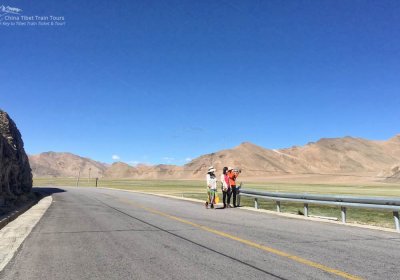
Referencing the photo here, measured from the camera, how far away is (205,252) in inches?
308

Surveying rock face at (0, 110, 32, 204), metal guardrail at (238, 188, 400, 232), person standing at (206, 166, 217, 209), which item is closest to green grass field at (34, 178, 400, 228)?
metal guardrail at (238, 188, 400, 232)

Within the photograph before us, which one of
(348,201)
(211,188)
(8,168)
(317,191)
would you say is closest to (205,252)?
(348,201)

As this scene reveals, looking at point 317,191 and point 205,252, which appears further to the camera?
point 317,191

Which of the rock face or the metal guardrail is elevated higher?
the rock face

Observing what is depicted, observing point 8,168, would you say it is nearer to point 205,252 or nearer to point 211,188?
point 211,188

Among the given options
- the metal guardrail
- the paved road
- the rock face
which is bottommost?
the paved road

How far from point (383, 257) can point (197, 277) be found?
352 cm

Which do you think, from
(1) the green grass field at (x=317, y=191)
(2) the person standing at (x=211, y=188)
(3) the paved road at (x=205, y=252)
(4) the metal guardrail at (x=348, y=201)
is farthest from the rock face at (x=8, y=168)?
(4) the metal guardrail at (x=348, y=201)

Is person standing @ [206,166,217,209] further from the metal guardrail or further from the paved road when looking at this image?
the paved road

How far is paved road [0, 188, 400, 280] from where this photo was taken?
247 inches

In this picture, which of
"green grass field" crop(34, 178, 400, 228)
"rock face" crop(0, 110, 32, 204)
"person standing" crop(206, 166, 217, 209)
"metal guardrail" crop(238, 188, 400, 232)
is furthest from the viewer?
"rock face" crop(0, 110, 32, 204)

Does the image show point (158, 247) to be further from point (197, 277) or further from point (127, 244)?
point (197, 277)

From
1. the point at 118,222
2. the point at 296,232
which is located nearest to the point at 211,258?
the point at 296,232

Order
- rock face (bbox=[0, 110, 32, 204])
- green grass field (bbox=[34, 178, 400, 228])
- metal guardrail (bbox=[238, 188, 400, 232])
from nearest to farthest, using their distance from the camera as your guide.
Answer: metal guardrail (bbox=[238, 188, 400, 232]) → green grass field (bbox=[34, 178, 400, 228]) → rock face (bbox=[0, 110, 32, 204])
